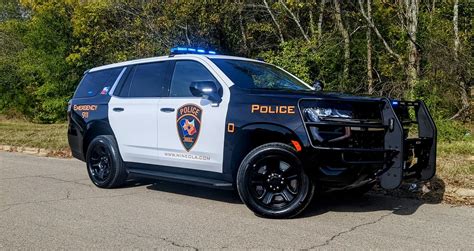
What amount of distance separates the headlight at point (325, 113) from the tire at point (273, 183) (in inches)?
16.6

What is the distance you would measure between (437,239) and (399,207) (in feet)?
4.39

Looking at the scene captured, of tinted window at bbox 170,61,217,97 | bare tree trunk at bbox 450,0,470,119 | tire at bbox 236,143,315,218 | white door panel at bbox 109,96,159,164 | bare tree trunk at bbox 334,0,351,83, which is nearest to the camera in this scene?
tire at bbox 236,143,315,218

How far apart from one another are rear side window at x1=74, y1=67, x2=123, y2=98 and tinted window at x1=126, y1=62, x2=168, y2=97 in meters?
0.46

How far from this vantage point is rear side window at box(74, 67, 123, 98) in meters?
7.83

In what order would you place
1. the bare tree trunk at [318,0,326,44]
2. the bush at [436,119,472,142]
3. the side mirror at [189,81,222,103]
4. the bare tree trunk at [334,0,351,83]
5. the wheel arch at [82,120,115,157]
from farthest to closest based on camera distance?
the bare tree trunk at [318,0,326,44] → the bare tree trunk at [334,0,351,83] → the bush at [436,119,472,142] → the wheel arch at [82,120,115,157] → the side mirror at [189,81,222,103]

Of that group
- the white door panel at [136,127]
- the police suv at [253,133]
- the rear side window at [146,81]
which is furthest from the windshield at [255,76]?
the white door panel at [136,127]

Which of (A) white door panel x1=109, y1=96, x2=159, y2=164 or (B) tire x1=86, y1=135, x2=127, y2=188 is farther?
(B) tire x1=86, y1=135, x2=127, y2=188

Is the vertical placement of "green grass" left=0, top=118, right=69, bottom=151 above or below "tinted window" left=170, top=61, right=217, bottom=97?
below

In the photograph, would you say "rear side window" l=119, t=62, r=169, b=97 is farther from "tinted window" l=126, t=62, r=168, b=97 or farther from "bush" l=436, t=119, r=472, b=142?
"bush" l=436, t=119, r=472, b=142

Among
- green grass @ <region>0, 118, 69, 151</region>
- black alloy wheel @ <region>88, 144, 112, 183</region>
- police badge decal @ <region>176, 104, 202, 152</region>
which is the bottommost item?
green grass @ <region>0, 118, 69, 151</region>

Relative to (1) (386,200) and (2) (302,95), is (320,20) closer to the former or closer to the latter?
(1) (386,200)

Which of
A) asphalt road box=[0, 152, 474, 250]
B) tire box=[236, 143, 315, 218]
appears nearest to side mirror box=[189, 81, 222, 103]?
tire box=[236, 143, 315, 218]

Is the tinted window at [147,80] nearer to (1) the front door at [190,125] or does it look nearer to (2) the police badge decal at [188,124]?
(1) the front door at [190,125]

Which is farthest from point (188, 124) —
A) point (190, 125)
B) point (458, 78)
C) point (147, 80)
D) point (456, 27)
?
point (456, 27)
